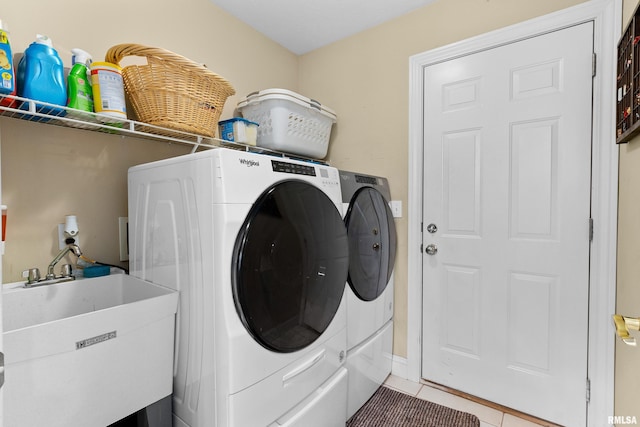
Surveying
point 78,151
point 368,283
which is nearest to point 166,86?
point 78,151

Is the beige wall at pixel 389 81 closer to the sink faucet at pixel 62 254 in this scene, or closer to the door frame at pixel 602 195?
the door frame at pixel 602 195

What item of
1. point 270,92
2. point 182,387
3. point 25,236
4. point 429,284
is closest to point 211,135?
point 270,92

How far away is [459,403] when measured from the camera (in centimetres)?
191

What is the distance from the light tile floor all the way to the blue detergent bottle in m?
2.34

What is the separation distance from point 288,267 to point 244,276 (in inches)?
7.7

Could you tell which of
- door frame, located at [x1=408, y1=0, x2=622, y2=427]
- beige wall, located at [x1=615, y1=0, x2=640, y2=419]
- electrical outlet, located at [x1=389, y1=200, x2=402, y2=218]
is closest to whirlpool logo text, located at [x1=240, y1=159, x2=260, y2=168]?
electrical outlet, located at [x1=389, y1=200, x2=402, y2=218]

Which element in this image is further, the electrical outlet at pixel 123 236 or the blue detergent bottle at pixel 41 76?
the electrical outlet at pixel 123 236

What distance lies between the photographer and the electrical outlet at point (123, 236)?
1586mm

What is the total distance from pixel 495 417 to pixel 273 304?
61.9 inches

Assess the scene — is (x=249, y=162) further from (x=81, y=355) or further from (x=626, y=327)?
(x=626, y=327)

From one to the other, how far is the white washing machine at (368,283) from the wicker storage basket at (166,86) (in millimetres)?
801

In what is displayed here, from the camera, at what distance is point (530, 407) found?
1.78m

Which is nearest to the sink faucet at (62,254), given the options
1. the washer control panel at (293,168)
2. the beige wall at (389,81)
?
the washer control panel at (293,168)

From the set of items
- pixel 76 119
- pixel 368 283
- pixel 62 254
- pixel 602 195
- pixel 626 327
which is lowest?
pixel 368 283
